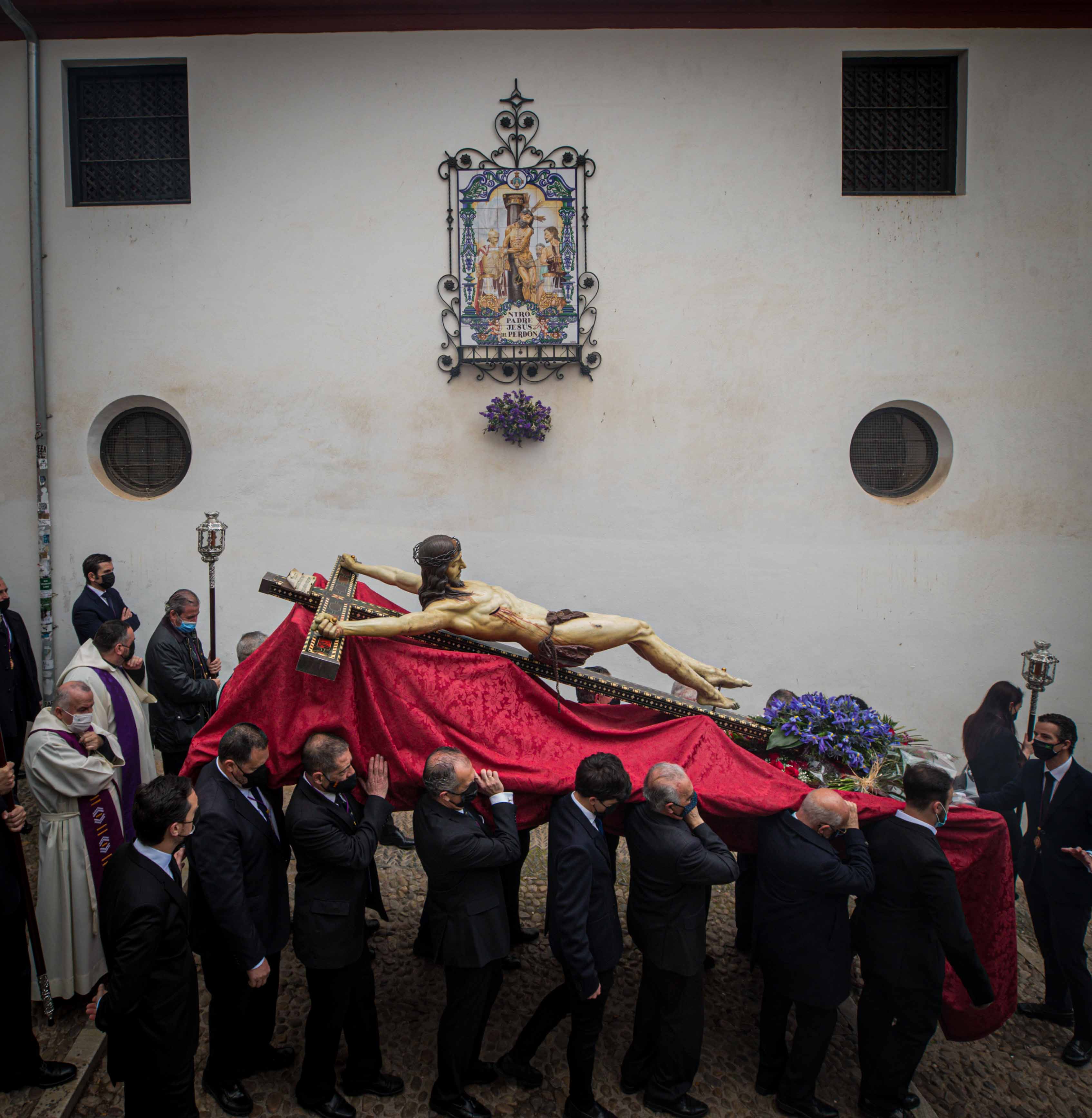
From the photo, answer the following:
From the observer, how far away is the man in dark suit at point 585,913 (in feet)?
12.2

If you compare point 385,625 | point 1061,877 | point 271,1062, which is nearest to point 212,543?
point 385,625

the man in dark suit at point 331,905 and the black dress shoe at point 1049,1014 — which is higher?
the man in dark suit at point 331,905

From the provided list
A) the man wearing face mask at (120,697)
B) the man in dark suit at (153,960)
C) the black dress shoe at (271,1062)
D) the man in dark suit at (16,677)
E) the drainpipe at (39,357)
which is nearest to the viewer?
the man in dark suit at (153,960)

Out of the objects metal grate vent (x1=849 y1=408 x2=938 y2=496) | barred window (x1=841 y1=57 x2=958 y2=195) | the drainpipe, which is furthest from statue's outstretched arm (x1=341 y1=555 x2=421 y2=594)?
barred window (x1=841 y1=57 x2=958 y2=195)

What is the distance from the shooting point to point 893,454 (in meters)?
8.23

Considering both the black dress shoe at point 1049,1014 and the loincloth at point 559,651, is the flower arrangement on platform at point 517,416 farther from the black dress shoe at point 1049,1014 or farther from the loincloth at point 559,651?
the black dress shoe at point 1049,1014

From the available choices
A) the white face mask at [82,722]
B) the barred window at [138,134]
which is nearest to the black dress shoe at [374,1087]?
the white face mask at [82,722]

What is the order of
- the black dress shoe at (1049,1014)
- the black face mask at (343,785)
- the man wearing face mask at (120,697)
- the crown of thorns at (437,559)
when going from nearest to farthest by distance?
the black face mask at (343,785), the crown of thorns at (437,559), the black dress shoe at (1049,1014), the man wearing face mask at (120,697)

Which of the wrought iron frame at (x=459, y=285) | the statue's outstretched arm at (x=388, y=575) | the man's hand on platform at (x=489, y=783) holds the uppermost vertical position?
the wrought iron frame at (x=459, y=285)

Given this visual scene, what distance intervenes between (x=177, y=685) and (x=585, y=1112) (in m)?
3.86

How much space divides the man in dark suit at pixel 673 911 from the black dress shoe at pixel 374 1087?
125cm

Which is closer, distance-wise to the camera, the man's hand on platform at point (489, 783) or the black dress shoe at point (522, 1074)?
the man's hand on platform at point (489, 783)

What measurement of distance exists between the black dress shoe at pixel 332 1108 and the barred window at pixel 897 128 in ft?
28.4

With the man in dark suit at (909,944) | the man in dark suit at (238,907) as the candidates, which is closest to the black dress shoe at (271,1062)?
the man in dark suit at (238,907)
